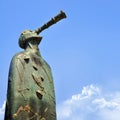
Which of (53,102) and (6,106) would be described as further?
(53,102)

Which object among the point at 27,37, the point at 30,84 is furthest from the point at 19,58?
the point at 27,37

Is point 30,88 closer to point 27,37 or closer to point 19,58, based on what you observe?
point 19,58

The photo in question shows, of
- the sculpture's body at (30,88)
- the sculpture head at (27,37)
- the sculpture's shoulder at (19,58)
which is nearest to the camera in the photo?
the sculpture's body at (30,88)

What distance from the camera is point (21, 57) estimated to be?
9875mm

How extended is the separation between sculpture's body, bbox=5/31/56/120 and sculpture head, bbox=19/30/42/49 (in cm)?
2

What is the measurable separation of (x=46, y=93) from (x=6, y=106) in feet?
3.23

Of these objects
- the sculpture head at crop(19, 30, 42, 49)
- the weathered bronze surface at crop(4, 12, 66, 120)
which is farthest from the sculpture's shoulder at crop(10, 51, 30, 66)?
the sculpture head at crop(19, 30, 42, 49)

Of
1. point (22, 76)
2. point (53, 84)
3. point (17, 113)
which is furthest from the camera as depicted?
point (53, 84)

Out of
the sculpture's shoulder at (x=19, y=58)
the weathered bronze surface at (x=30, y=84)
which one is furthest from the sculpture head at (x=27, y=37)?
the sculpture's shoulder at (x=19, y=58)

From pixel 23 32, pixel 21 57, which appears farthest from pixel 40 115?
pixel 23 32

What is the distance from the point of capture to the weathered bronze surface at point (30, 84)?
9.13m

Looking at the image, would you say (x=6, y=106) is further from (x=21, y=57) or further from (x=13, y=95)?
(x=21, y=57)

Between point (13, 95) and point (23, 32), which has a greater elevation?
point (23, 32)

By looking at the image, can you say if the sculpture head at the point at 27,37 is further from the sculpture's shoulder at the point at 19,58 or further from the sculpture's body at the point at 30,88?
the sculpture's shoulder at the point at 19,58
